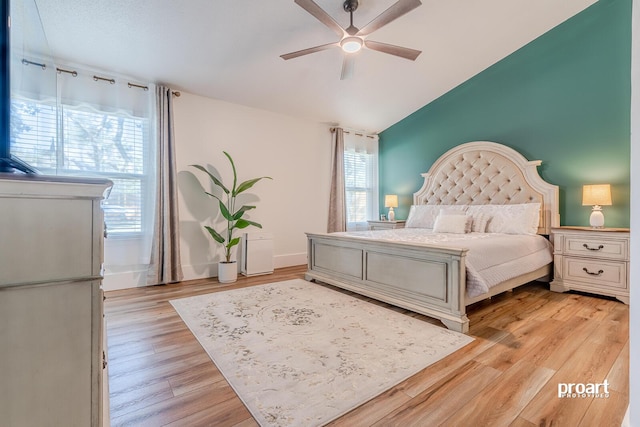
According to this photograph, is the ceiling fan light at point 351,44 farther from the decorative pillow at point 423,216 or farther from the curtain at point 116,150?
the decorative pillow at point 423,216

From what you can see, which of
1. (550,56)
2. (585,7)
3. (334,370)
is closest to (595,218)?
(550,56)

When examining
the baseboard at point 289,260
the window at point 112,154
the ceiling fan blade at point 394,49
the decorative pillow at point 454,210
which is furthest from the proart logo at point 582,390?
the window at point 112,154

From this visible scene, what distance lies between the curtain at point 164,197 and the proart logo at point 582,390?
3891 mm

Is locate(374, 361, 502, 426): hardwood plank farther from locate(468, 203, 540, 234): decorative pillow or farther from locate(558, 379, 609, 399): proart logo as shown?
locate(468, 203, 540, 234): decorative pillow

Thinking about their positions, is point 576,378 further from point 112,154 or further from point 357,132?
point 357,132

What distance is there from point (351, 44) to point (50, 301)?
2.72 m

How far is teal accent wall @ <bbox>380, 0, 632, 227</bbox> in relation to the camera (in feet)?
10.6

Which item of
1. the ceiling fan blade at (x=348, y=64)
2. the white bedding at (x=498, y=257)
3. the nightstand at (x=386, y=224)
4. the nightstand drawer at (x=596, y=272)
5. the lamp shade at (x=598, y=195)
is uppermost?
the ceiling fan blade at (x=348, y=64)

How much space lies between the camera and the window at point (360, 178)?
5.69 meters

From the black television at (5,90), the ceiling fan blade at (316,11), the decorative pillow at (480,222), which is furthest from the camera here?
the decorative pillow at (480,222)

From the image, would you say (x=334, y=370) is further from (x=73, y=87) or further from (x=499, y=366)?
(x=73, y=87)

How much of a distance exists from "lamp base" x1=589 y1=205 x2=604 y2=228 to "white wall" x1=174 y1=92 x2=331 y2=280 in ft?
12.0

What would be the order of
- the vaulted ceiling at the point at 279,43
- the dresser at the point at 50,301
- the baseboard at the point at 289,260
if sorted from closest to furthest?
the dresser at the point at 50,301, the vaulted ceiling at the point at 279,43, the baseboard at the point at 289,260

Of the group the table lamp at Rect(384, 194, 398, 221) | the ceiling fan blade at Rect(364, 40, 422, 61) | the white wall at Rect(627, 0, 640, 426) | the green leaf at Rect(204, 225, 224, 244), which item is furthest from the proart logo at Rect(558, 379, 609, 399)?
the table lamp at Rect(384, 194, 398, 221)
